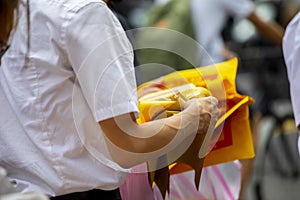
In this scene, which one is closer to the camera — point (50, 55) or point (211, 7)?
point (50, 55)

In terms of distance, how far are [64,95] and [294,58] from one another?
1.17 metres

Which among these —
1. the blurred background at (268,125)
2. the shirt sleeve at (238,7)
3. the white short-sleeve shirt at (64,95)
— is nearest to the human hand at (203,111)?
the white short-sleeve shirt at (64,95)

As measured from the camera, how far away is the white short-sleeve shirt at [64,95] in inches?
105

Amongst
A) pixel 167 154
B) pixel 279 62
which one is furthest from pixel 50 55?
pixel 279 62

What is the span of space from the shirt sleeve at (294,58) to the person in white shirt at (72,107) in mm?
807

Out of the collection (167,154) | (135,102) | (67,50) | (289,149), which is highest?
(67,50)

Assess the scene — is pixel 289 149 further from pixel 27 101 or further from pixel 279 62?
pixel 27 101

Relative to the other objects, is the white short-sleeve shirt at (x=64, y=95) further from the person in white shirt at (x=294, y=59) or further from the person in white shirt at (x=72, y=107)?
the person in white shirt at (x=294, y=59)

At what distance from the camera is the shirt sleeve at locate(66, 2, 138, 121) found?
2668mm

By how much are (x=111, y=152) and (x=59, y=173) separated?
0.17 m

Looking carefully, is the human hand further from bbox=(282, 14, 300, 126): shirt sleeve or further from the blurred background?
bbox=(282, 14, 300, 126): shirt sleeve

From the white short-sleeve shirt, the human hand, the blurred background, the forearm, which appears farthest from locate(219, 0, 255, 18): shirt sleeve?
the white short-sleeve shirt

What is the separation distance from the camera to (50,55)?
107 inches

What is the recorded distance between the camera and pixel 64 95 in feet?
9.04
